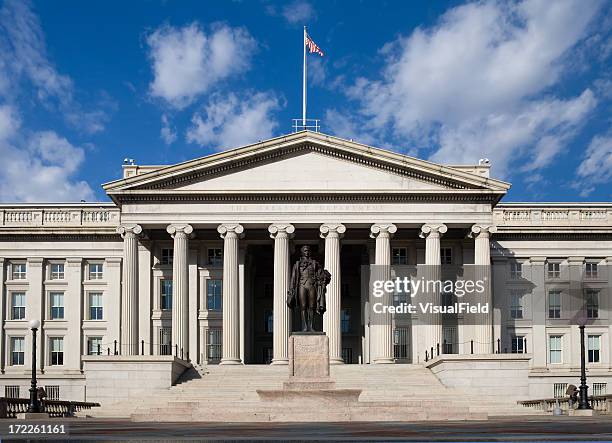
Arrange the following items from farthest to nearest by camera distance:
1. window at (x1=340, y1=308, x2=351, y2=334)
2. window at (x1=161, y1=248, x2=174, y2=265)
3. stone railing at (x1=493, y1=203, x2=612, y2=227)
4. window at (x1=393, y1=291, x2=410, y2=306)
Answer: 1. window at (x1=340, y1=308, x2=351, y2=334)
2. stone railing at (x1=493, y1=203, x2=612, y2=227)
3. window at (x1=161, y1=248, x2=174, y2=265)
4. window at (x1=393, y1=291, x2=410, y2=306)

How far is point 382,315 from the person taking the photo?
73.9 m

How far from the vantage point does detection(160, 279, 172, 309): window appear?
7756cm

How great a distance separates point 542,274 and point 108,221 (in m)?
34.7

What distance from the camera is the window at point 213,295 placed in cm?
7762

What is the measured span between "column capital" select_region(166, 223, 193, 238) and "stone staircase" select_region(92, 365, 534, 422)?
1014 centimetres

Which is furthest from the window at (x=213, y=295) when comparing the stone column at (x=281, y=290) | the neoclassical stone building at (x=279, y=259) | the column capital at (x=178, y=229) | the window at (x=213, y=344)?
the stone column at (x=281, y=290)

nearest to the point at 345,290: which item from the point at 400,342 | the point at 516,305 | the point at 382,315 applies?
the point at 400,342

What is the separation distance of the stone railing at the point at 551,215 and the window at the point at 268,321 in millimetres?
19905

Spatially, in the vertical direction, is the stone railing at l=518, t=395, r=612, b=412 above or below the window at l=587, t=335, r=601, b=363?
below

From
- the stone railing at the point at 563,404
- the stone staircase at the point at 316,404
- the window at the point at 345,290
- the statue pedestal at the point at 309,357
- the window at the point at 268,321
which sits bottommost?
the stone railing at the point at 563,404

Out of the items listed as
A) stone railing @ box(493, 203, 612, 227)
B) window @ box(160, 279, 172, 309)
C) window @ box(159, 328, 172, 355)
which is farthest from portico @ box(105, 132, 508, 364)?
stone railing @ box(493, 203, 612, 227)

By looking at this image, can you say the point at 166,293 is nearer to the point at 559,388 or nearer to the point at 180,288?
the point at 180,288

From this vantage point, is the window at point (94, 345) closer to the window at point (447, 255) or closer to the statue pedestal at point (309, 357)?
the window at point (447, 255)

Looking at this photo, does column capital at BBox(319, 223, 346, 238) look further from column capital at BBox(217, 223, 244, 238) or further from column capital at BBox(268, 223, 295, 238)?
column capital at BBox(217, 223, 244, 238)
